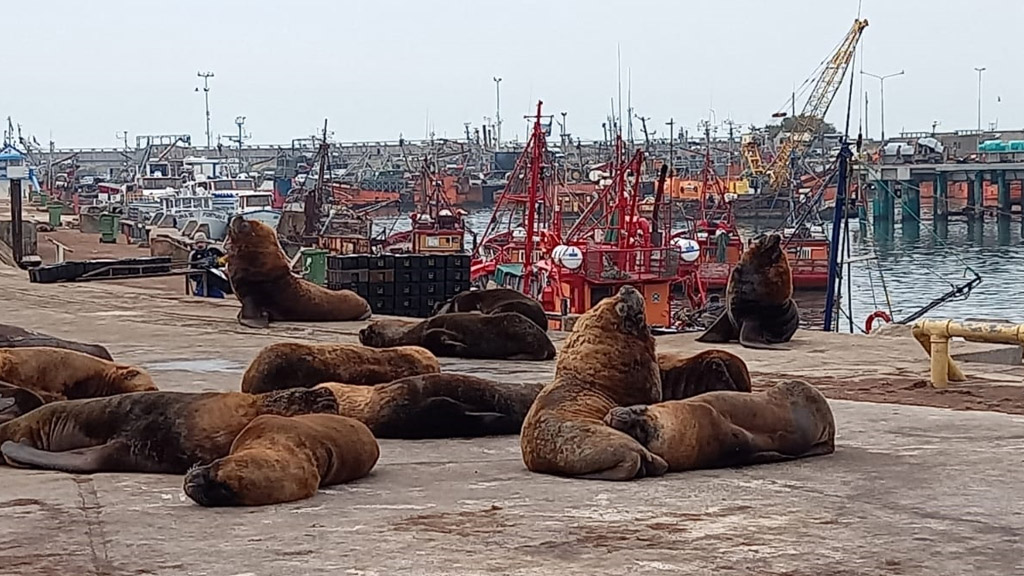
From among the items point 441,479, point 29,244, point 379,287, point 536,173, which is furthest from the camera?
point 29,244

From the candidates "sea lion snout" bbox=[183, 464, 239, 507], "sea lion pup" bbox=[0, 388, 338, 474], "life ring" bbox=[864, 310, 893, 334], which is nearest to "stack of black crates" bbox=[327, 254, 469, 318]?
"life ring" bbox=[864, 310, 893, 334]

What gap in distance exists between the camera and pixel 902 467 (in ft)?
21.0

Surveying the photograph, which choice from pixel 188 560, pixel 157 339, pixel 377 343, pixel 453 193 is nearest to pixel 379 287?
pixel 157 339

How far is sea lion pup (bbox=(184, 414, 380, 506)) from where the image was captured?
5371 millimetres

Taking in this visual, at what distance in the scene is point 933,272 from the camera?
5675 centimetres

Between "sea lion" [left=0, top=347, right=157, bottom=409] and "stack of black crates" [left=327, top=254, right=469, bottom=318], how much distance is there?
9.32 m

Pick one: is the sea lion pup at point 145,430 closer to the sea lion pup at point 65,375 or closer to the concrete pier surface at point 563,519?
the concrete pier surface at point 563,519

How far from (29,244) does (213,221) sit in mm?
17024

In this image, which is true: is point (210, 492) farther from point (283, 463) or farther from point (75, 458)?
point (75, 458)

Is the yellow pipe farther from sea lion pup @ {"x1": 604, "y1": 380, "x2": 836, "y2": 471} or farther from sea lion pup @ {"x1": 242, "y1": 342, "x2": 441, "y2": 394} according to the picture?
sea lion pup @ {"x1": 242, "y1": 342, "x2": 441, "y2": 394}

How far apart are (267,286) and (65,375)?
22.0 ft

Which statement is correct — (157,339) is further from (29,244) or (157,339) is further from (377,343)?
(29,244)

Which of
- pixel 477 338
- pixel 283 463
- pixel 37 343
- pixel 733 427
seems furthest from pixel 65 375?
pixel 477 338

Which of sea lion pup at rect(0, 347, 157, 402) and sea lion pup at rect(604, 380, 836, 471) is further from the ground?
sea lion pup at rect(0, 347, 157, 402)
